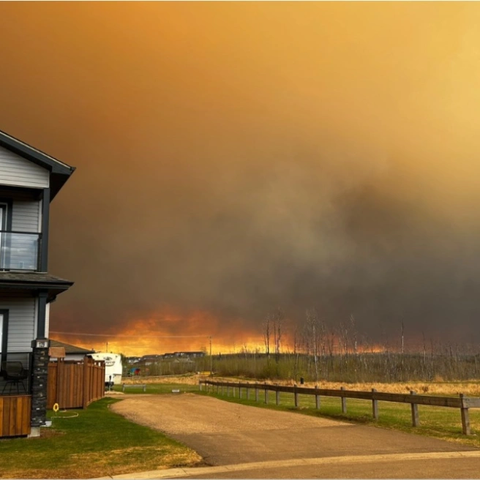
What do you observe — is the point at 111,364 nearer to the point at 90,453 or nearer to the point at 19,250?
the point at 19,250

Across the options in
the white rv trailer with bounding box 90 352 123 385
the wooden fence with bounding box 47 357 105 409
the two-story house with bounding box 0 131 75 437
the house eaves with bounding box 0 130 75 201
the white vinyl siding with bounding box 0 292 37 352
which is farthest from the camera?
the white rv trailer with bounding box 90 352 123 385

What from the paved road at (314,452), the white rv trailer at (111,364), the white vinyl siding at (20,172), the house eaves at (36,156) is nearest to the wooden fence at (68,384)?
the paved road at (314,452)

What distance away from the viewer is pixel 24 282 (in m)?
15.5

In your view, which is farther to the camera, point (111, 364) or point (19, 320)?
point (111, 364)

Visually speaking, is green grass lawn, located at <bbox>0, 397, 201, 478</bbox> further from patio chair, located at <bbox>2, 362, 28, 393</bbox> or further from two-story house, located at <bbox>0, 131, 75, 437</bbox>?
patio chair, located at <bbox>2, 362, 28, 393</bbox>

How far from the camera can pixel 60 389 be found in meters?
24.0

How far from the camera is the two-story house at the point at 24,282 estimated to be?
598 inches

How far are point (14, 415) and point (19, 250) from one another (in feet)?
15.5

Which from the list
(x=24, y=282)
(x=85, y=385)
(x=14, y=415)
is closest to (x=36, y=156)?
(x=24, y=282)

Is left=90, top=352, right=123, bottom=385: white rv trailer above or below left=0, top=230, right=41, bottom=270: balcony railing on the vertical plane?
below

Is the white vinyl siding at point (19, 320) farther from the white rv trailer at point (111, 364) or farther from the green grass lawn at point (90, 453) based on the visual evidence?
the white rv trailer at point (111, 364)

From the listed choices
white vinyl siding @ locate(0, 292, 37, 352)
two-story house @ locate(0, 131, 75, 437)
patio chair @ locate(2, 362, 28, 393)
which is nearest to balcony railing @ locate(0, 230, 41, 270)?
two-story house @ locate(0, 131, 75, 437)

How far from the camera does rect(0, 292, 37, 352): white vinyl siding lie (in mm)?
16859

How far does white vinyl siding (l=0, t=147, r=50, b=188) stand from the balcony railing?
1685 millimetres
